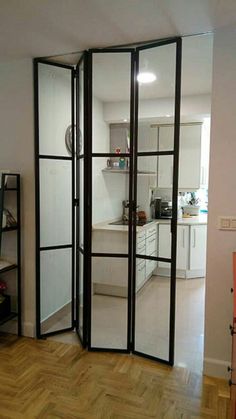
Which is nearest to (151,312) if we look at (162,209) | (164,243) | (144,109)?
(164,243)

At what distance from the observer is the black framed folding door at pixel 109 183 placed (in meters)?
2.66

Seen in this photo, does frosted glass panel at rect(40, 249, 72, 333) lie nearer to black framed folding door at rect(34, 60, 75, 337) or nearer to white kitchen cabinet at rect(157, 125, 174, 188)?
black framed folding door at rect(34, 60, 75, 337)

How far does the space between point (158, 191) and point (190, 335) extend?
58.7 inches

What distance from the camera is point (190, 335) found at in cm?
313

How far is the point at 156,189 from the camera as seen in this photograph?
2.82 metres

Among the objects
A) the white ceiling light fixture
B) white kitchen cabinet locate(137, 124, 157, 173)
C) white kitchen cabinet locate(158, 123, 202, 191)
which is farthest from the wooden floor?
white kitchen cabinet locate(158, 123, 202, 191)

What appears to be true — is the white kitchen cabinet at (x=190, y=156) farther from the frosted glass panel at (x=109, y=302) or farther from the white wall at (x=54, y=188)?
A: the frosted glass panel at (x=109, y=302)

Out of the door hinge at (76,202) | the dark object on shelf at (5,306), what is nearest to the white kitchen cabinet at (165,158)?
the door hinge at (76,202)

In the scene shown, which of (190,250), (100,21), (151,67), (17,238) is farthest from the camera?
(190,250)

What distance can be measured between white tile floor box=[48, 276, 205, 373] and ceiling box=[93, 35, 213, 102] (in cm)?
156

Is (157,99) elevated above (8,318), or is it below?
above

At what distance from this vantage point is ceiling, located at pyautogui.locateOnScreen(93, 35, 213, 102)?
96.8 inches

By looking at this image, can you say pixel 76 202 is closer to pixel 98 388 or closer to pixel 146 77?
pixel 146 77

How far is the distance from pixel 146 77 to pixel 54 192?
132 centimetres
